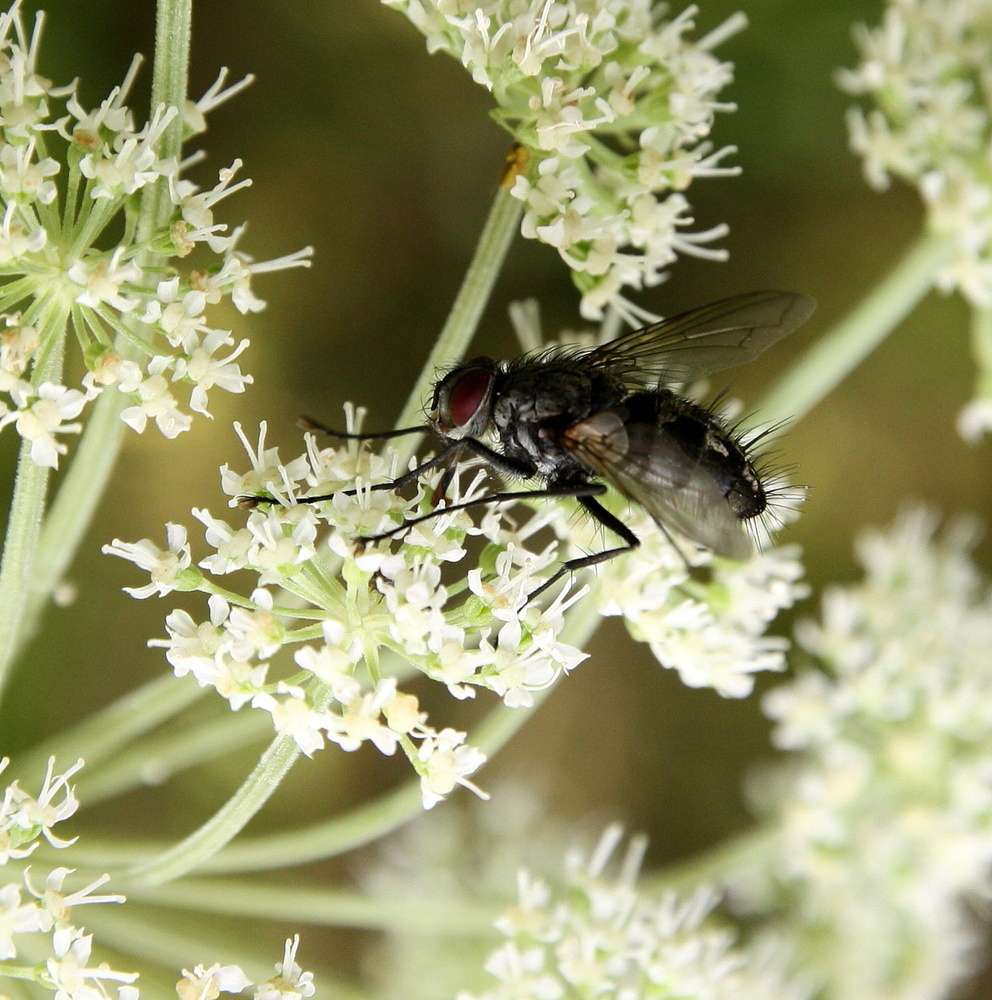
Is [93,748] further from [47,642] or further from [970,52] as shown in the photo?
[970,52]

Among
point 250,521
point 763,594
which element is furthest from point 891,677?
point 250,521

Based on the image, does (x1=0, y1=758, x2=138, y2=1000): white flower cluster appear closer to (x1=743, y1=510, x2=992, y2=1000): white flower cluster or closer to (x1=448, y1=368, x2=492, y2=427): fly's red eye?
(x1=448, y1=368, x2=492, y2=427): fly's red eye

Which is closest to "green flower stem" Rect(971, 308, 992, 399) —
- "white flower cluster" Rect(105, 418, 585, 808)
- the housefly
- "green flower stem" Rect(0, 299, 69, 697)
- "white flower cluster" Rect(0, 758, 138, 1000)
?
the housefly

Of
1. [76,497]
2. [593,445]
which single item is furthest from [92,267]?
[593,445]

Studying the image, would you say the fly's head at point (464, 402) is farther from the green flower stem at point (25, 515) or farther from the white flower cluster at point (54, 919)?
the white flower cluster at point (54, 919)

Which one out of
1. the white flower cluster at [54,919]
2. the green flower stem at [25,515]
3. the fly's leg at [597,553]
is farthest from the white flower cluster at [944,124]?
the white flower cluster at [54,919]

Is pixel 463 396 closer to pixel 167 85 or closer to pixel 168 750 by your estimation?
pixel 167 85
